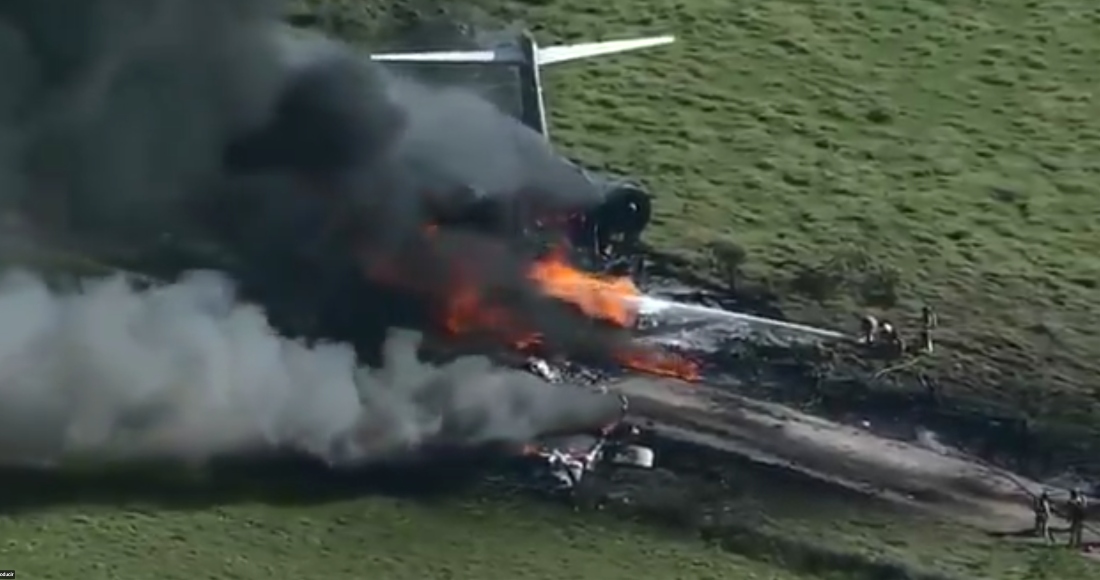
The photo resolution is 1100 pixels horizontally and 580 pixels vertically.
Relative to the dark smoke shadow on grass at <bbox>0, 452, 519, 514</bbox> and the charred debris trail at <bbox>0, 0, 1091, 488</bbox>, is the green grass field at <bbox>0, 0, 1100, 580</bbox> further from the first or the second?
the charred debris trail at <bbox>0, 0, 1091, 488</bbox>

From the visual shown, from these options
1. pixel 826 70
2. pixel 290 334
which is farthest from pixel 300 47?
pixel 826 70

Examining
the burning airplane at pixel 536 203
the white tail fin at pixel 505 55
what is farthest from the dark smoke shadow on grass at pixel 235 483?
the white tail fin at pixel 505 55

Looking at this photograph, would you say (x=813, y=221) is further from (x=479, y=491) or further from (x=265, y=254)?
(x=479, y=491)

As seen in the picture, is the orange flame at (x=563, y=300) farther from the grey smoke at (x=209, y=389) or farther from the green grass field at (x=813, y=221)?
the green grass field at (x=813, y=221)

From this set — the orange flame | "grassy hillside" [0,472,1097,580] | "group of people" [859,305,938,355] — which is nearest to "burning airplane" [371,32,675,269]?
the orange flame

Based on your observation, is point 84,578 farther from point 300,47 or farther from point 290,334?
point 300,47

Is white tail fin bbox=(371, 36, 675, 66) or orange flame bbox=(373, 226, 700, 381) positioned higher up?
white tail fin bbox=(371, 36, 675, 66)
